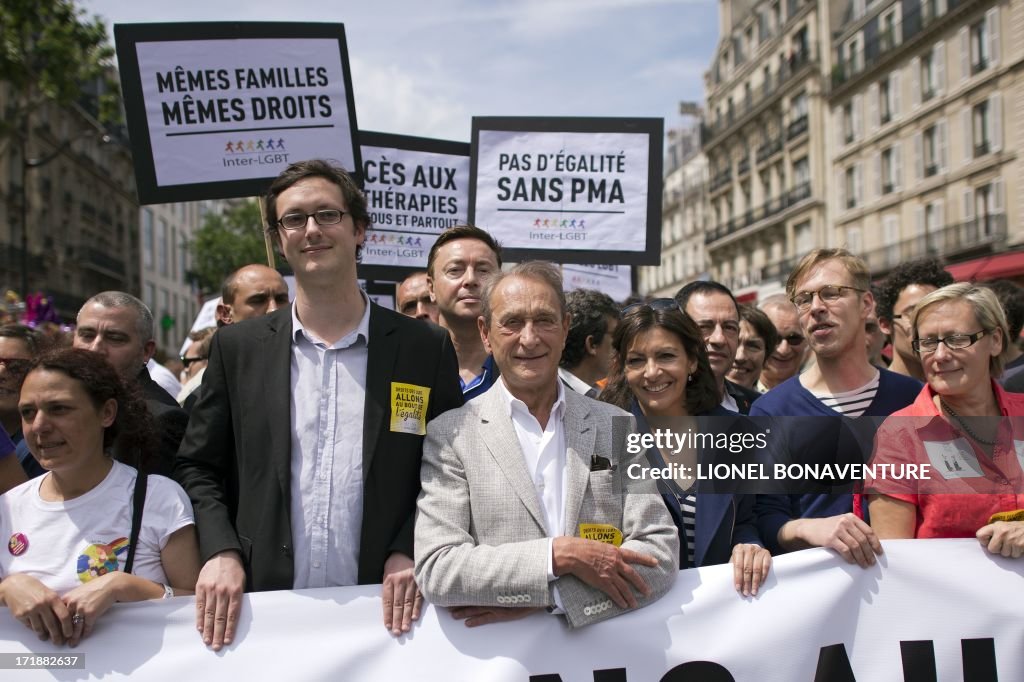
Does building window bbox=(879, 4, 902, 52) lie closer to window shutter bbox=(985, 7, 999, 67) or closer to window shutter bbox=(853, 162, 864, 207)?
window shutter bbox=(853, 162, 864, 207)

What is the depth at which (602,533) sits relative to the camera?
2783mm

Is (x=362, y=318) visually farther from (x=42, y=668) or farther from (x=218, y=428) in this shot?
(x=42, y=668)

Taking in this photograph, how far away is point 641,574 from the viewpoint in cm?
277

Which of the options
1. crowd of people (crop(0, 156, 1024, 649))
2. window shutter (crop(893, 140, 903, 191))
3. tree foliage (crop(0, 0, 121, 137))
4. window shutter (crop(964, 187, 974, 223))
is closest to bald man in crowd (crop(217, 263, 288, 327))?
crowd of people (crop(0, 156, 1024, 649))

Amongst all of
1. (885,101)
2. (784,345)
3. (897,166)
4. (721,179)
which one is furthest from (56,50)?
(721,179)

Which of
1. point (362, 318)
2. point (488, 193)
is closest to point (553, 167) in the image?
point (488, 193)

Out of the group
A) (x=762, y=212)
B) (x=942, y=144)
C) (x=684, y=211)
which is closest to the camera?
(x=942, y=144)

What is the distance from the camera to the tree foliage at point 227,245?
156 ft

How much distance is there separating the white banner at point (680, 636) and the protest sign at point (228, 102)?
2643mm

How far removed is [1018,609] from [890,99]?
41.7 metres

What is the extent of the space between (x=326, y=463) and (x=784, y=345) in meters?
3.23

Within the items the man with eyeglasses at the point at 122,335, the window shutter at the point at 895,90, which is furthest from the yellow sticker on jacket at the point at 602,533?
the window shutter at the point at 895,90

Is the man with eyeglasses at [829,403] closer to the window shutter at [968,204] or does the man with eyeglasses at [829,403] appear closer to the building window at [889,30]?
the window shutter at [968,204]

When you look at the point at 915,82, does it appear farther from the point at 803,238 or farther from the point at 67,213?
the point at 67,213
